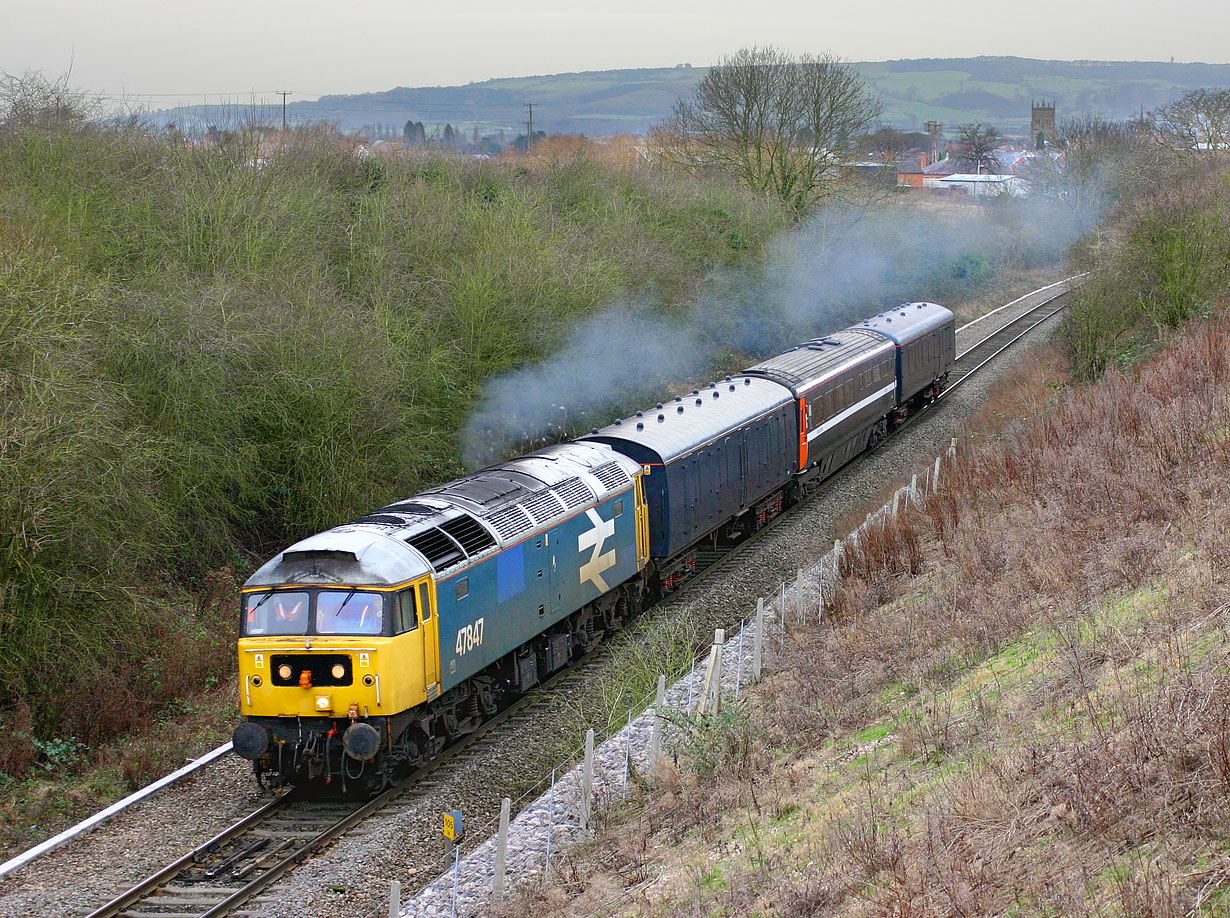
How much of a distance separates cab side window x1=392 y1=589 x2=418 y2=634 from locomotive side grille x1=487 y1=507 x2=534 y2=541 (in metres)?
1.96

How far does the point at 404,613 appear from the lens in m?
11.7

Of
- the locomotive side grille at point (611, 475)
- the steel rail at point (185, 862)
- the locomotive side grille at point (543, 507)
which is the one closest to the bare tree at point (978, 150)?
the locomotive side grille at point (611, 475)

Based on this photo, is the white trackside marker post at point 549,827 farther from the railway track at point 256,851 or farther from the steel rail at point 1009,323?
the steel rail at point 1009,323

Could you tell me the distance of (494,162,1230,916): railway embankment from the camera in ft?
20.3

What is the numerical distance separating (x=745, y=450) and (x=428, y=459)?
659 centimetres

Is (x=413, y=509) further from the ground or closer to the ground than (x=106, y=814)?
further from the ground

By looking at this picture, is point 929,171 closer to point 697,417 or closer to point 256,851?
point 697,417

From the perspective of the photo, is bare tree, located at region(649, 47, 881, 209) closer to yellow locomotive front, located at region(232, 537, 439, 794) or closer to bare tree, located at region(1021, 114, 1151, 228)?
bare tree, located at region(1021, 114, 1151, 228)

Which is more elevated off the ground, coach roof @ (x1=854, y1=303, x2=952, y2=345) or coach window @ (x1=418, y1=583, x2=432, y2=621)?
coach roof @ (x1=854, y1=303, x2=952, y2=345)

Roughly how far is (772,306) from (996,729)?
115ft

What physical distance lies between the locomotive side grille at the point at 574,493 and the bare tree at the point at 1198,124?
3746 centimetres

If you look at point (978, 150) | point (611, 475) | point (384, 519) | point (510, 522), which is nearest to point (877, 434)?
point (611, 475)

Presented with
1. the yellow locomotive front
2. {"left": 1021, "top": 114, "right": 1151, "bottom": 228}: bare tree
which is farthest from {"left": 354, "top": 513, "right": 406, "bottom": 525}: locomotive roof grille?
{"left": 1021, "top": 114, "right": 1151, "bottom": 228}: bare tree

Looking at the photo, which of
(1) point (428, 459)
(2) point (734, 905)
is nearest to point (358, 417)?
(1) point (428, 459)
